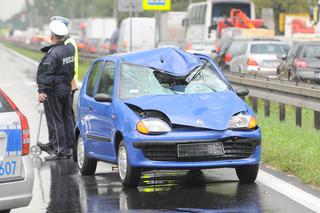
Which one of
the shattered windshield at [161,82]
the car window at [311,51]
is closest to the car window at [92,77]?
the shattered windshield at [161,82]

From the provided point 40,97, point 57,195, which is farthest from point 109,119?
point 40,97

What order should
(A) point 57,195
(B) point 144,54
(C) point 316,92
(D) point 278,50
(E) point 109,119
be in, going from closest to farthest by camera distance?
(A) point 57,195, (E) point 109,119, (B) point 144,54, (C) point 316,92, (D) point 278,50

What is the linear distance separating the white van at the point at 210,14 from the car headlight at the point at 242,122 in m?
38.8

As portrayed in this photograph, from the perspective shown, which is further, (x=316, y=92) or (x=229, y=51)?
(x=229, y=51)

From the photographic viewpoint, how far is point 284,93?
684 inches

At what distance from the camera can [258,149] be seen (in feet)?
33.9

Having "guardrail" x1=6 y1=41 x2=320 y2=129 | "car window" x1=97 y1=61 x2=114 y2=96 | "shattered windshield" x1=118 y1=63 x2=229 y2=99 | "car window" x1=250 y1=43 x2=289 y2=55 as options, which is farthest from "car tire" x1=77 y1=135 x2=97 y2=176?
"car window" x1=250 y1=43 x2=289 y2=55

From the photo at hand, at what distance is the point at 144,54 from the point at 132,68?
13.9 inches

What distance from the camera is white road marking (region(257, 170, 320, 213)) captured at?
9102mm

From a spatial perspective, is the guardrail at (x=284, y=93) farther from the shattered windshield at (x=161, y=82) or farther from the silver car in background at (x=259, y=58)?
the silver car in background at (x=259, y=58)

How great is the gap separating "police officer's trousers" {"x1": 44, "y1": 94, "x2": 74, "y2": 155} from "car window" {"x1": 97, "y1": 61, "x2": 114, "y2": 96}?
1886mm

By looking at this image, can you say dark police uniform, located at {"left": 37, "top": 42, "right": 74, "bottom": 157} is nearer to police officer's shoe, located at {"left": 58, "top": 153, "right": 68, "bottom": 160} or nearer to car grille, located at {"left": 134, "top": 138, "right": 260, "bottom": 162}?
police officer's shoe, located at {"left": 58, "top": 153, "right": 68, "bottom": 160}

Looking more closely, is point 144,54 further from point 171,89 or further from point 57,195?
point 57,195

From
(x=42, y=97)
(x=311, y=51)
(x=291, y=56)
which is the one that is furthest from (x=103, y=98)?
(x=311, y=51)
